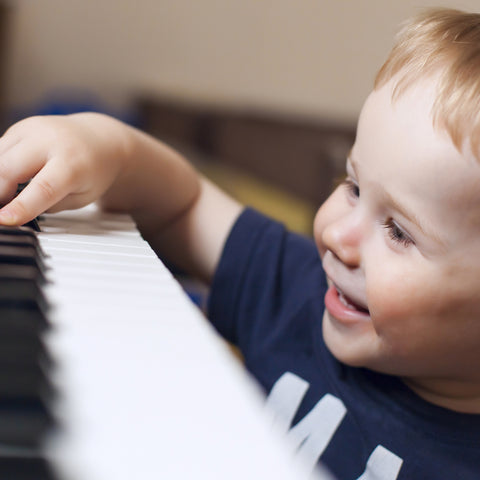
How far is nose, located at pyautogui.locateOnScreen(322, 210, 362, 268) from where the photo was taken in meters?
0.62

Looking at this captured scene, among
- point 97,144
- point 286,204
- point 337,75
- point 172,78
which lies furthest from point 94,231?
point 172,78

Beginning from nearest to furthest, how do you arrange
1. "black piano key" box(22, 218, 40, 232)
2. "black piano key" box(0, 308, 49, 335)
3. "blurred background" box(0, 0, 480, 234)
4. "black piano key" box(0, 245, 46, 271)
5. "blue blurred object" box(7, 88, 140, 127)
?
"black piano key" box(0, 308, 49, 335) → "black piano key" box(0, 245, 46, 271) → "black piano key" box(22, 218, 40, 232) → "blurred background" box(0, 0, 480, 234) → "blue blurred object" box(7, 88, 140, 127)

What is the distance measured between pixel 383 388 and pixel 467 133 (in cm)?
31

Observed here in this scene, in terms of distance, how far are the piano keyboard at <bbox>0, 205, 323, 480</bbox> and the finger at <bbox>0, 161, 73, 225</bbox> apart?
0.09 m

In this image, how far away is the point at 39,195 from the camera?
56cm

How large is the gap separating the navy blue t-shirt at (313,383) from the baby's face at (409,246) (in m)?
0.06

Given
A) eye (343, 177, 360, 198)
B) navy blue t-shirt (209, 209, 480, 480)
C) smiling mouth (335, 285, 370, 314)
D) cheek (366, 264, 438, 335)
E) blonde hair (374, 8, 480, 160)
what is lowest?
navy blue t-shirt (209, 209, 480, 480)

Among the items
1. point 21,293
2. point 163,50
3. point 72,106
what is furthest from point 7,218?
point 163,50

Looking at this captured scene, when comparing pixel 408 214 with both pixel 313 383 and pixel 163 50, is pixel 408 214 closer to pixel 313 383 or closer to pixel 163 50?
pixel 313 383

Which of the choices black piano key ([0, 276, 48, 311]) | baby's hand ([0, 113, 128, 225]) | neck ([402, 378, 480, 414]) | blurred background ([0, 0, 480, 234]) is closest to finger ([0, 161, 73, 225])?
baby's hand ([0, 113, 128, 225])

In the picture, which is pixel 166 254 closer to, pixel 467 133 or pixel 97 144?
pixel 97 144

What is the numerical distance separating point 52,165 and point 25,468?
38 cm

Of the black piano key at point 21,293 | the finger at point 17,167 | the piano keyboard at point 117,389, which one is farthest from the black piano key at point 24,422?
the finger at point 17,167

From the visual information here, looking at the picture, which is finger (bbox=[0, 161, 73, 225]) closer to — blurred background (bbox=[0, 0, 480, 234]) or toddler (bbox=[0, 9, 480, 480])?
toddler (bbox=[0, 9, 480, 480])
